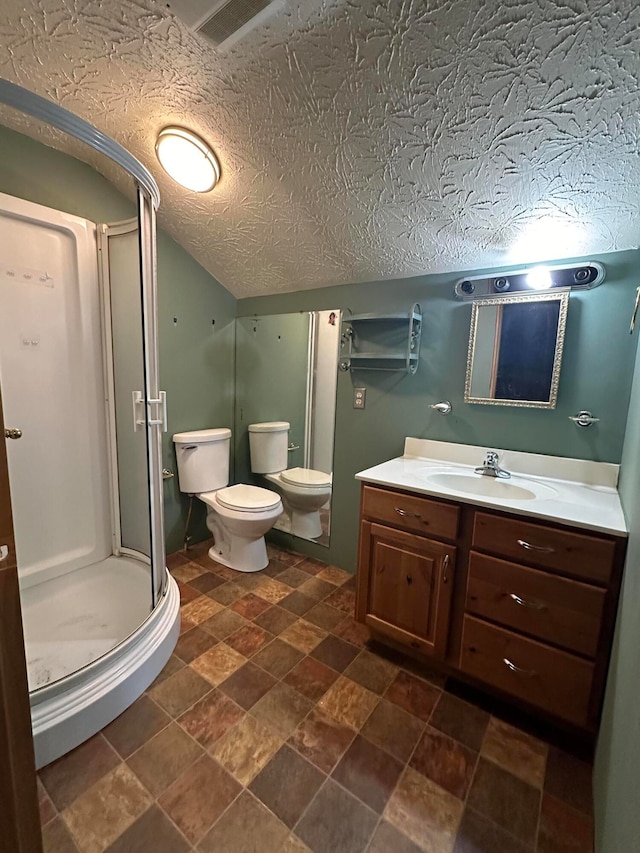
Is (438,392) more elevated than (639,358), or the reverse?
(639,358)

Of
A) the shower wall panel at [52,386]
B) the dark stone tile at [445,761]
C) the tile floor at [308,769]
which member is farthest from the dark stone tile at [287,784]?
the shower wall panel at [52,386]

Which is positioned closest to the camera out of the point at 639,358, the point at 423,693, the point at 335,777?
the point at 335,777

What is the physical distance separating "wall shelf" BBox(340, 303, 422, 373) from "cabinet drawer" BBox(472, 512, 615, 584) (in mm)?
962

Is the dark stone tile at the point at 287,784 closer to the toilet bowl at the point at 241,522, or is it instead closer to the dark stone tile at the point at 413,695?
the dark stone tile at the point at 413,695

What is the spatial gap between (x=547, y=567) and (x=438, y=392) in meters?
0.98

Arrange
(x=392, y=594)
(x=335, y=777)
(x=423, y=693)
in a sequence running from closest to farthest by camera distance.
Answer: (x=335, y=777), (x=423, y=693), (x=392, y=594)

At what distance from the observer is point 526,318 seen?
1.69 meters

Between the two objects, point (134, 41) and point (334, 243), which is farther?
point (334, 243)

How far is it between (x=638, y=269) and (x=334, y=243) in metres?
1.31

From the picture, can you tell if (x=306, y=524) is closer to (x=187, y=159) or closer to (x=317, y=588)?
(x=317, y=588)

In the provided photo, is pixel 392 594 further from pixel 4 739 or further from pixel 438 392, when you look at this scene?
pixel 4 739

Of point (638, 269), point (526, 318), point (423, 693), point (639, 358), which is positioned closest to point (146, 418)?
point (423, 693)

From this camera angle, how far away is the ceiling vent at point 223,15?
100 centimetres

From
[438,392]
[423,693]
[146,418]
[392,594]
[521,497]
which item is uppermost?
[438,392]
